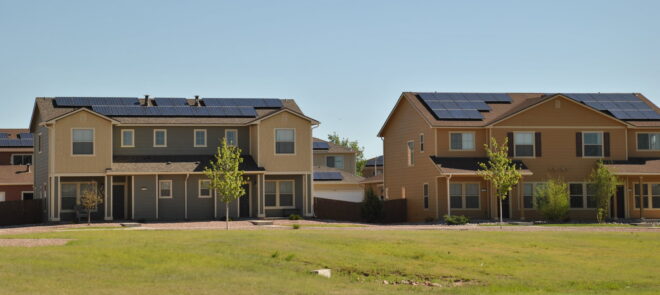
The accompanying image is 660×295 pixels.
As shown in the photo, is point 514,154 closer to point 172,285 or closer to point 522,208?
point 522,208

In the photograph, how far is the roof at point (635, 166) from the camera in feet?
176

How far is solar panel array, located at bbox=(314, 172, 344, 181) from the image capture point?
246 feet

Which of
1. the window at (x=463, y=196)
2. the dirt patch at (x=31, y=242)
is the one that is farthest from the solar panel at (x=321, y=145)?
the dirt patch at (x=31, y=242)

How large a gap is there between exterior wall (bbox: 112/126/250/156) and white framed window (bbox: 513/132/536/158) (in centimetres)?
1561

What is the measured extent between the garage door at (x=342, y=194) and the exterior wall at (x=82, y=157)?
2474 cm

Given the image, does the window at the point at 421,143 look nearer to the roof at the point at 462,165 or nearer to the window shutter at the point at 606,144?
the roof at the point at 462,165

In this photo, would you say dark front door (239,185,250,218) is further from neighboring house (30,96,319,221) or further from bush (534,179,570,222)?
bush (534,179,570,222)

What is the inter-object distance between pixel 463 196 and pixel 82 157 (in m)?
21.1

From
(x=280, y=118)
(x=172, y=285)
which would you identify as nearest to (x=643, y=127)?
(x=280, y=118)

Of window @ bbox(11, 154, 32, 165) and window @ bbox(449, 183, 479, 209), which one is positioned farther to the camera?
window @ bbox(11, 154, 32, 165)

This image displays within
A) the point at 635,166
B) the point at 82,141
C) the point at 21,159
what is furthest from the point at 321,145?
the point at 635,166

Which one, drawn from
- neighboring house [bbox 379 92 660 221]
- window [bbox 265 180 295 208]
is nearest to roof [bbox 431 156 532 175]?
neighboring house [bbox 379 92 660 221]

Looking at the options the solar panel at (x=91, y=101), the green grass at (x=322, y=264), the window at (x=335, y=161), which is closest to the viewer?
the green grass at (x=322, y=264)

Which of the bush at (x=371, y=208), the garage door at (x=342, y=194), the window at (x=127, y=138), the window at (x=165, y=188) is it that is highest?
the window at (x=127, y=138)
